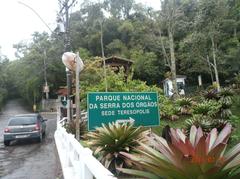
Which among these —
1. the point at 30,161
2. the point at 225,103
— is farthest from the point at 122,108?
the point at 225,103

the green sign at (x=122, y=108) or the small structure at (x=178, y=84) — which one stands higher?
the small structure at (x=178, y=84)

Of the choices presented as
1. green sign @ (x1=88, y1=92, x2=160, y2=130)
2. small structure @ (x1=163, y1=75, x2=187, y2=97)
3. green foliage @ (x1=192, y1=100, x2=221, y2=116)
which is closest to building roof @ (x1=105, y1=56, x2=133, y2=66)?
small structure @ (x1=163, y1=75, x2=187, y2=97)

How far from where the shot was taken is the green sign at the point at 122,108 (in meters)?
7.80

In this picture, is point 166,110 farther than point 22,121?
Yes

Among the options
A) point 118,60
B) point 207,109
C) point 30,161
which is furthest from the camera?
point 118,60

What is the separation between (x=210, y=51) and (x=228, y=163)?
3560 cm

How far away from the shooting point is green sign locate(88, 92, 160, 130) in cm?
780

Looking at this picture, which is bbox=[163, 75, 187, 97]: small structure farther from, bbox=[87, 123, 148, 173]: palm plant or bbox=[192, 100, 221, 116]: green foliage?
bbox=[87, 123, 148, 173]: palm plant

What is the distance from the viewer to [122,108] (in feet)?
26.3

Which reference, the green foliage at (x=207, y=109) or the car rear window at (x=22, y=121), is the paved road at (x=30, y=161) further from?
the green foliage at (x=207, y=109)

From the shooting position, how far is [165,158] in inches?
131

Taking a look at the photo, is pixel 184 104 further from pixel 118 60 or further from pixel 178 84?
pixel 178 84

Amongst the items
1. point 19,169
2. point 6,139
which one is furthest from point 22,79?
point 19,169

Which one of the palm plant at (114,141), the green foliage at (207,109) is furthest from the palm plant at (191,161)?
the green foliage at (207,109)
